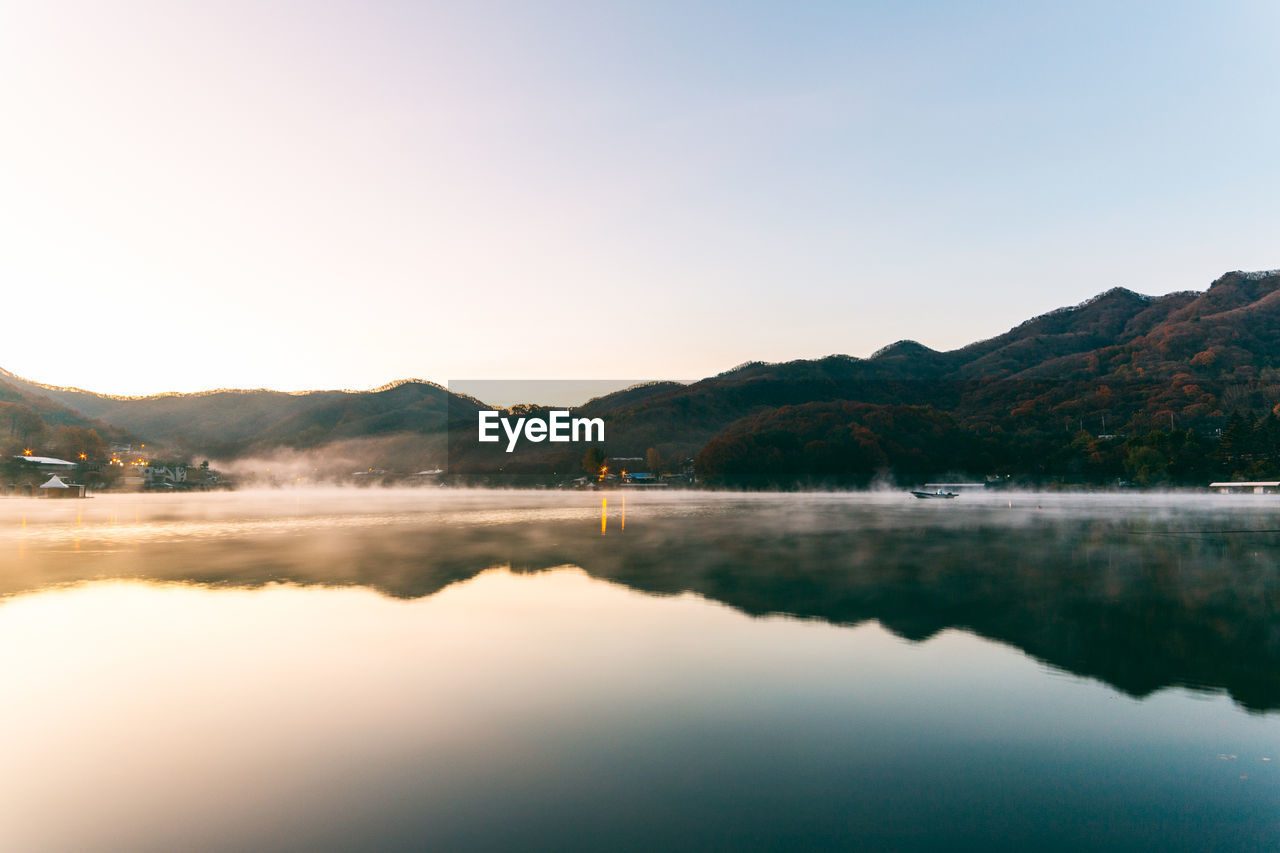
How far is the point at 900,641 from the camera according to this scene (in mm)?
15391

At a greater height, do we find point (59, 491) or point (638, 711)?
point (59, 491)

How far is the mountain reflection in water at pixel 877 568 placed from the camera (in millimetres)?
15258

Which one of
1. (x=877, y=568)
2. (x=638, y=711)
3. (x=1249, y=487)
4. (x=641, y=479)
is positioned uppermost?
(x=638, y=711)

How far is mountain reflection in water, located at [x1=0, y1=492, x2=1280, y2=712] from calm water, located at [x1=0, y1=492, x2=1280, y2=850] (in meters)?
0.21

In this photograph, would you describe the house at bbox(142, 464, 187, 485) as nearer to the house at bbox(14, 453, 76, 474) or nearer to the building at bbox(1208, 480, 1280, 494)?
the house at bbox(14, 453, 76, 474)

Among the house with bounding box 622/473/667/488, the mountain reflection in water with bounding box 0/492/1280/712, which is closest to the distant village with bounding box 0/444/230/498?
the mountain reflection in water with bounding box 0/492/1280/712

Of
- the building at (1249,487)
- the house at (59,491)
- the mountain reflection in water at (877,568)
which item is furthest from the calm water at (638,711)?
the building at (1249,487)

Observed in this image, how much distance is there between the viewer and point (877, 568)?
2728 centimetres

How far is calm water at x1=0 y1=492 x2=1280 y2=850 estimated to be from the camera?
7.18 metres

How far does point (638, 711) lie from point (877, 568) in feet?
62.2

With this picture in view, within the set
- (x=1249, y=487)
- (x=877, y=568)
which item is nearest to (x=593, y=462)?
(x=1249, y=487)

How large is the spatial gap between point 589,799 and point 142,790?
508 cm

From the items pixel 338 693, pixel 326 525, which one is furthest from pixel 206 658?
pixel 326 525

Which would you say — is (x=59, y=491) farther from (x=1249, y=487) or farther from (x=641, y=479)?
(x=1249, y=487)
